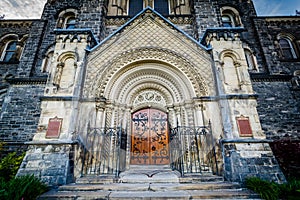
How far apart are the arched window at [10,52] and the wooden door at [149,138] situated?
37.1 ft

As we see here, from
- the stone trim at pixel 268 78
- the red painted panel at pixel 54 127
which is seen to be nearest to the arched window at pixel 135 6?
the stone trim at pixel 268 78

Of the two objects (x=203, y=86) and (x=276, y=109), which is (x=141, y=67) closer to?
(x=203, y=86)

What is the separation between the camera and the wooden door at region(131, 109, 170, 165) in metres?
6.18

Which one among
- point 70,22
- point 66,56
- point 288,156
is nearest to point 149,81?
point 66,56

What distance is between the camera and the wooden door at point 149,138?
20.3 ft

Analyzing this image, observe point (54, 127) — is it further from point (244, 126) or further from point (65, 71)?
point (244, 126)

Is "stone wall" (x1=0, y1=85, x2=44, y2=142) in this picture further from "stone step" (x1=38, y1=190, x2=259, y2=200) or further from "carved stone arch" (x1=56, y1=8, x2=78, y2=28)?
"stone step" (x1=38, y1=190, x2=259, y2=200)

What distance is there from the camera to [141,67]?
6.81 meters

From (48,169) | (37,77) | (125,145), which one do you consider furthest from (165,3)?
(48,169)

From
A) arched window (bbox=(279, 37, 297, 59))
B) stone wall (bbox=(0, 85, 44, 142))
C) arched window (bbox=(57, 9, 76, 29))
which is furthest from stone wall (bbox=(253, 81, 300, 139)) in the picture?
arched window (bbox=(57, 9, 76, 29))

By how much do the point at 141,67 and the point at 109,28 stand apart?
16.7ft

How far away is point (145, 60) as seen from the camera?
670 centimetres

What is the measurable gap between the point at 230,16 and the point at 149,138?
11001 mm

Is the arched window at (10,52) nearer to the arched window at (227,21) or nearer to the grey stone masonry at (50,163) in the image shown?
the grey stone masonry at (50,163)
